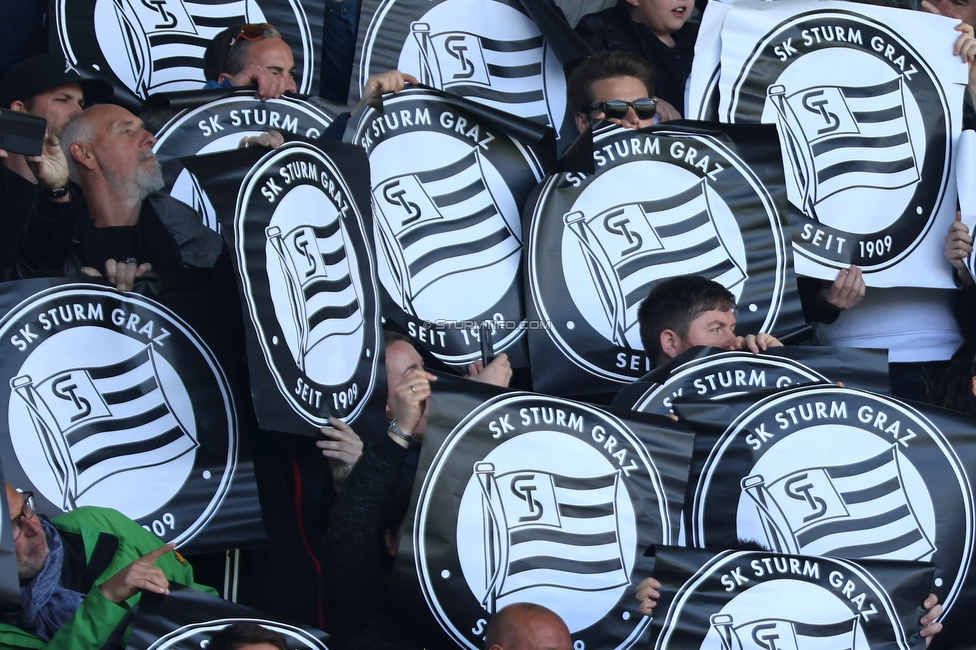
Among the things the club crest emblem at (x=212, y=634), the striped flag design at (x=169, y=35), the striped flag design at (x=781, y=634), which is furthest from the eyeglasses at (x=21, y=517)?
the striped flag design at (x=169, y=35)

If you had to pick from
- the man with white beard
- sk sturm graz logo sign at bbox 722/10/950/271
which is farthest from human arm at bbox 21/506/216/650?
sk sturm graz logo sign at bbox 722/10/950/271

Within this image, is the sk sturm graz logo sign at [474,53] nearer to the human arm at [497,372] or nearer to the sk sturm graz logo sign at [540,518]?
the human arm at [497,372]

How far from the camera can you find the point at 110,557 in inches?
153

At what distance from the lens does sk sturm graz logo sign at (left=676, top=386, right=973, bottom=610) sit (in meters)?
4.32

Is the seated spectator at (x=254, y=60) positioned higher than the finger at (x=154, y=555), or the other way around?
the seated spectator at (x=254, y=60)

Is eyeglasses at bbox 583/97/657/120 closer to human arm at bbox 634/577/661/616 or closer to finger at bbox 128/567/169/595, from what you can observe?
human arm at bbox 634/577/661/616

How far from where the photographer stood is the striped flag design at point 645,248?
5.06 metres

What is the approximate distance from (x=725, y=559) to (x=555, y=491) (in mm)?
569

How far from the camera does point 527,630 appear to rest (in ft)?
11.8

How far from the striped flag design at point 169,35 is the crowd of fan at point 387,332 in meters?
0.32

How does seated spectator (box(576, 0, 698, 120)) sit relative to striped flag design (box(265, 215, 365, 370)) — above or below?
above

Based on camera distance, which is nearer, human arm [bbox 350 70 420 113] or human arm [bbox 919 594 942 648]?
human arm [bbox 919 594 942 648]

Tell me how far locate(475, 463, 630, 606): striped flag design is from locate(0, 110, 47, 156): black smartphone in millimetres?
1573

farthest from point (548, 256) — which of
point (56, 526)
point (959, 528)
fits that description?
point (56, 526)
